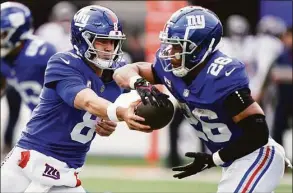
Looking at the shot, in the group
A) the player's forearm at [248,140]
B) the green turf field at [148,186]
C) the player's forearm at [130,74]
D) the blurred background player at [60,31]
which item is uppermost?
the player's forearm at [130,74]

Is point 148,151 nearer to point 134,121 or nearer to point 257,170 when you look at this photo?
point 257,170

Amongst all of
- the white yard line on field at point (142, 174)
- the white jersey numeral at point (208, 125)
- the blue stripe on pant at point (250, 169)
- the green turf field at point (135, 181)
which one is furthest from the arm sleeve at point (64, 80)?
the white yard line on field at point (142, 174)

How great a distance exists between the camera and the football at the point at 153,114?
464 centimetres

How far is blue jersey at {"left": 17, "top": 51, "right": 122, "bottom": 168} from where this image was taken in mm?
5145

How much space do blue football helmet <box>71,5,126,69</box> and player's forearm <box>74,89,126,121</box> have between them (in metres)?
0.39

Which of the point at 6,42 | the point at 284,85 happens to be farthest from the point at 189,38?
the point at 284,85

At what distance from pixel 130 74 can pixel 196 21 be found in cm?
49

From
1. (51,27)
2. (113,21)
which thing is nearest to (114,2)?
(51,27)

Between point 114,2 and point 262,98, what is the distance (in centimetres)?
596

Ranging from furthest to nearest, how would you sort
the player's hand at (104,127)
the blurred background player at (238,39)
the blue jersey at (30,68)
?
the blurred background player at (238,39)
the blue jersey at (30,68)
the player's hand at (104,127)

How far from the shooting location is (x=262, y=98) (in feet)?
34.7

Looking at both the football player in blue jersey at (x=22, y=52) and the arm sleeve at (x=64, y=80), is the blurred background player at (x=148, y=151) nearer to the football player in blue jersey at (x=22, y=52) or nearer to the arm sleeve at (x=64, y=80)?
the football player in blue jersey at (x=22, y=52)

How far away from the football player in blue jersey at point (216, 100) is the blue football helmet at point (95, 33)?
0.11 meters

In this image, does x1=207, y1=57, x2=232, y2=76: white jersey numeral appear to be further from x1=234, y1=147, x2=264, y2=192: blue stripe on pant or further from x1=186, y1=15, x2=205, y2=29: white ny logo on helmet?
x1=234, y1=147, x2=264, y2=192: blue stripe on pant
